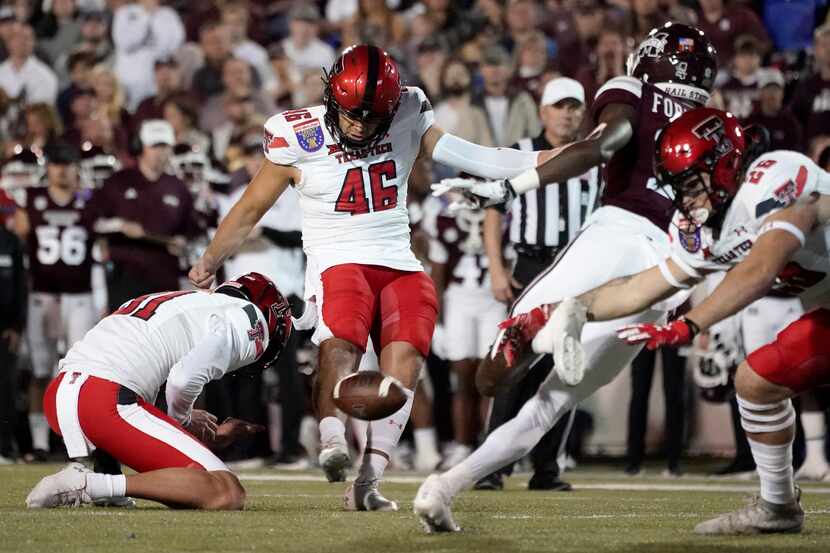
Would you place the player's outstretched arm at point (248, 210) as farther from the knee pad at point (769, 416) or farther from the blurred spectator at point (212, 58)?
the blurred spectator at point (212, 58)

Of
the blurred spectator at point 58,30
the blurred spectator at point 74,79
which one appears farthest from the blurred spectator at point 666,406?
the blurred spectator at point 58,30

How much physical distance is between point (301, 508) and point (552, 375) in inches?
51.1

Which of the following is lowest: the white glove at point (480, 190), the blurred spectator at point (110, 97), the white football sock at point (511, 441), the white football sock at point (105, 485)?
the white football sock at point (105, 485)

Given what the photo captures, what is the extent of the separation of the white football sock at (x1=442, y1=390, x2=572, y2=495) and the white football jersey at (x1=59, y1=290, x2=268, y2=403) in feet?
3.78

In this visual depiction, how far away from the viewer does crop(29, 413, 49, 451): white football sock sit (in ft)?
32.6

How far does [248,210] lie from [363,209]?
472 mm

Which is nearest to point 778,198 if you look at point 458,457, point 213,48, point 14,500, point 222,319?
point 222,319

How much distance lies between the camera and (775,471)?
192 inches

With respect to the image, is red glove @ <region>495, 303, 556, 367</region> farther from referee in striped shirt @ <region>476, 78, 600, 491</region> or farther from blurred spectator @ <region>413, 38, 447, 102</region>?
blurred spectator @ <region>413, 38, 447, 102</region>

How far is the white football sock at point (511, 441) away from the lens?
191 inches

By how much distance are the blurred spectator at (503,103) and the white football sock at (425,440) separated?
2339mm

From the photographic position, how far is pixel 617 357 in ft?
17.6

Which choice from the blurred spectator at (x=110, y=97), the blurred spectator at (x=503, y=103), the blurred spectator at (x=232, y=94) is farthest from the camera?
the blurred spectator at (x=110, y=97)

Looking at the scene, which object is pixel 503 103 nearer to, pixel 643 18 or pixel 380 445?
pixel 643 18
